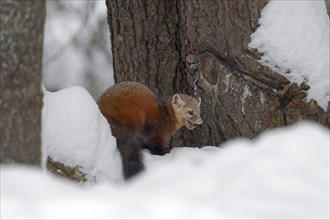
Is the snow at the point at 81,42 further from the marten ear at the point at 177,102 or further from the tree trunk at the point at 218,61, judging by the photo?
the marten ear at the point at 177,102

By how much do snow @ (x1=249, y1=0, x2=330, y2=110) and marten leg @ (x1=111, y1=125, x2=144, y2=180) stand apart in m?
1.02

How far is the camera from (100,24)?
38.8 feet

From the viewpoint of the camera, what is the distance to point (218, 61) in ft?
17.1

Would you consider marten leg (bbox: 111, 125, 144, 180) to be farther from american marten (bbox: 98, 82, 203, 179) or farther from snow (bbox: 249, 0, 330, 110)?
snow (bbox: 249, 0, 330, 110)

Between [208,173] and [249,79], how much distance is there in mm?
2692

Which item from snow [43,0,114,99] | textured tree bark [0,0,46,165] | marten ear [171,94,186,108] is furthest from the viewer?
snow [43,0,114,99]

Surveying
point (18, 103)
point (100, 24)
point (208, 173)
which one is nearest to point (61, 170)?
point (18, 103)

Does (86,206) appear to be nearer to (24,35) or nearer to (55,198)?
(55,198)

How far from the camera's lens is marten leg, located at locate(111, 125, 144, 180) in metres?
4.44

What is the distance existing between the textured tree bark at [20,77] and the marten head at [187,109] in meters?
2.60

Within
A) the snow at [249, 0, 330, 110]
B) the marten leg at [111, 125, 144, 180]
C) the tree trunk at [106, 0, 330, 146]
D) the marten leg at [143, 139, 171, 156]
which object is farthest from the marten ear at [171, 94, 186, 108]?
the snow at [249, 0, 330, 110]

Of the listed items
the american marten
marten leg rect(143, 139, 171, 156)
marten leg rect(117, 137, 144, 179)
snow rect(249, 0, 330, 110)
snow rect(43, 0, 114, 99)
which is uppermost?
snow rect(43, 0, 114, 99)

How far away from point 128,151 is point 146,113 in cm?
110

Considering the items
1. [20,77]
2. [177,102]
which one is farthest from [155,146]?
[20,77]
